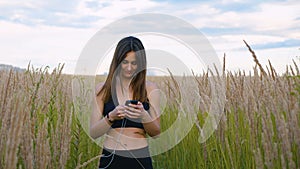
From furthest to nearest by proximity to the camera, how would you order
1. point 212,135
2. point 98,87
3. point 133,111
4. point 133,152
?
point 98,87
point 133,152
point 212,135
point 133,111

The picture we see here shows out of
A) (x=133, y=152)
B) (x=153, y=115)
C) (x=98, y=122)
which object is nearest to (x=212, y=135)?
(x=153, y=115)

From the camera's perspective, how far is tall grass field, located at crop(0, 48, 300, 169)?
1.42 metres

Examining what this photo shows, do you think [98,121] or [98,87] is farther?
[98,87]

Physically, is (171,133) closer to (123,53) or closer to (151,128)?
(151,128)

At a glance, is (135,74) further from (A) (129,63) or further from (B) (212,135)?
(B) (212,135)

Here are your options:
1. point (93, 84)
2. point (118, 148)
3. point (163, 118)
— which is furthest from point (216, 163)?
point (163, 118)

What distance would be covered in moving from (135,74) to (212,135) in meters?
0.71

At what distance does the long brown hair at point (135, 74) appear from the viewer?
267 centimetres

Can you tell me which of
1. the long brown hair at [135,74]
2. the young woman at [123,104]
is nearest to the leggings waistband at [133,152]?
the young woman at [123,104]

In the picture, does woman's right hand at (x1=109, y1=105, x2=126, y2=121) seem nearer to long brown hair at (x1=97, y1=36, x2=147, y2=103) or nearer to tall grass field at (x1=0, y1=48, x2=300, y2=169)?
tall grass field at (x1=0, y1=48, x2=300, y2=169)

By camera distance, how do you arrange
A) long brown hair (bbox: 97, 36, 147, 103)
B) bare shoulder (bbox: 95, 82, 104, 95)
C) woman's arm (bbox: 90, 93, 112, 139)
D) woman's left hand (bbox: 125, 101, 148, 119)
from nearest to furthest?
woman's left hand (bbox: 125, 101, 148, 119)
woman's arm (bbox: 90, 93, 112, 139)
long brown hair (bbox: 97, 36, 147, 103)
bare shoulder (bbox: 95, 82, 104, 95)

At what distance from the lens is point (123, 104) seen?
2.63 meters

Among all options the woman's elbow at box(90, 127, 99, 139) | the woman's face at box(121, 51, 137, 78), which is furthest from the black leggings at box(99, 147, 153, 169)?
the woman's face at box(121, 51, 137, 78)

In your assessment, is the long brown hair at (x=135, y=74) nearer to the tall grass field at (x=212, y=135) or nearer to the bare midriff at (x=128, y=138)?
the bare midriff at (x=128, y=138)
